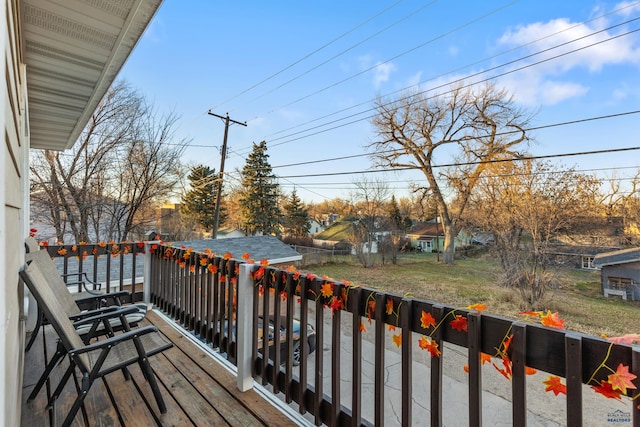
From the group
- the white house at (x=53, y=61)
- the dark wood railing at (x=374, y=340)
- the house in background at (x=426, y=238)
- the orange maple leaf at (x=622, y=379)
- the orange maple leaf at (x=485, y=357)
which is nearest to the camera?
the orange maple leaf at (x=622, y=379)

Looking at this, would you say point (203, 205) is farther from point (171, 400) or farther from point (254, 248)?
point (171, 400)

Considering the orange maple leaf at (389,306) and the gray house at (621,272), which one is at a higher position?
the orange maple leaf at (389,306)

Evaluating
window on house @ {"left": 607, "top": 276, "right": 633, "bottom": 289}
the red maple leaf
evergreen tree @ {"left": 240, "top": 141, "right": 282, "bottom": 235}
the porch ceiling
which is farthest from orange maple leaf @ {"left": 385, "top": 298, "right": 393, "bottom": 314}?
evergreen tree @ {"left": 240, "top": 141, "right": 282, "bottom": 235}

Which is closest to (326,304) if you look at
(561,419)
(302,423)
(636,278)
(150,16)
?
(302,423)

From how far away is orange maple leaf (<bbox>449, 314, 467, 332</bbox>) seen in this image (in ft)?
3.79

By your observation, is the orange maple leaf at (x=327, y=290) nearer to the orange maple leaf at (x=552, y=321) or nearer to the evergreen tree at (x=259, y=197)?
the orange maple leaf at (x=552, y=321)

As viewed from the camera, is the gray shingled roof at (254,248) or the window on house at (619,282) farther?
the window on house at (619,282)

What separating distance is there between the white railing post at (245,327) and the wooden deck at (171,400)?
11 centimetres

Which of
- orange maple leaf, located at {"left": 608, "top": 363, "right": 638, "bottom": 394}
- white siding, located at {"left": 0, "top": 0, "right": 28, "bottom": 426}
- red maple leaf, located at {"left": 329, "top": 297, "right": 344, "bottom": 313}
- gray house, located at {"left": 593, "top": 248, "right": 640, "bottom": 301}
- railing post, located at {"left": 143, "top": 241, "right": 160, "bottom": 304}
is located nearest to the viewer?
white siding, located at {"left": 0, "top": 0, "right": 28, "bottom": 426}

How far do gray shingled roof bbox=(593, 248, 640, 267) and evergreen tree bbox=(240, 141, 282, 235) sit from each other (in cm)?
2022

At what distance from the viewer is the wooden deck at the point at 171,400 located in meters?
1.80

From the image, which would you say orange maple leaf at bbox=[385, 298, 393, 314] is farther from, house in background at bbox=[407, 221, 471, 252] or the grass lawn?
house in background at bbox=[407, 221, 471, 252]

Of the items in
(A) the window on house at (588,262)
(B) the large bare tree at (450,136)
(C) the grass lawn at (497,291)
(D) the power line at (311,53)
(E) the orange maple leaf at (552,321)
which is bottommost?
(C) the grass lawn at (497,291)

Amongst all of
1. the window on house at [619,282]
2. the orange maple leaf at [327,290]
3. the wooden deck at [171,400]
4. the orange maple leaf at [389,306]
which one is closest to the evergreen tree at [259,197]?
the window on house at [619,282]
